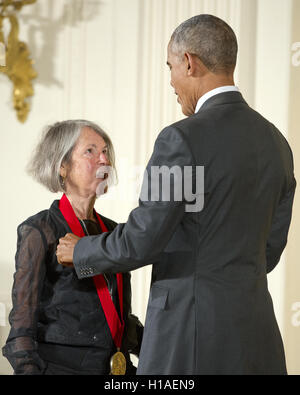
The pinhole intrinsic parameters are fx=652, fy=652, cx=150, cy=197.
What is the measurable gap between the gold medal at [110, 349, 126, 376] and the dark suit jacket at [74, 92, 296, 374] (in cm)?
22

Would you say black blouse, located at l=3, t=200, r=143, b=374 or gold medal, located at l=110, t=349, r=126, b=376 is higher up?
black blouse, located at l=3, t=200, r=143, b=374

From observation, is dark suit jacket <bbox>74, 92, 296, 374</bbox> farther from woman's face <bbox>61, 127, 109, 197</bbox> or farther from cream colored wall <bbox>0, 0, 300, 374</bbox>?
cream colored wall <bbox>0, 0, 300, 374</bbox>

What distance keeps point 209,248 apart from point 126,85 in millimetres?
3048

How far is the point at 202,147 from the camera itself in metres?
2.00

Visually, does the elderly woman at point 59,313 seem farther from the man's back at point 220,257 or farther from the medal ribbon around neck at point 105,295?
the man's back at point 220,257

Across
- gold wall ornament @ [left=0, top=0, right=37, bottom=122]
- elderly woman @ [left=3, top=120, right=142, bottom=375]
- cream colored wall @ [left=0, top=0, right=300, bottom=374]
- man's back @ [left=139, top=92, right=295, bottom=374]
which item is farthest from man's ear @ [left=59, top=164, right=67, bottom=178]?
gold wall ornament @ [left=0, top=0, right=37, bottom=122]

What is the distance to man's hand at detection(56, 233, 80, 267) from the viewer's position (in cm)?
222

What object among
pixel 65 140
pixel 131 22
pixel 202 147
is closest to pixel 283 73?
pixel 131 22

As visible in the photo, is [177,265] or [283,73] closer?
[177,265]

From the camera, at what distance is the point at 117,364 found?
237cm

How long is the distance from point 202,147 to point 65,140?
770mm

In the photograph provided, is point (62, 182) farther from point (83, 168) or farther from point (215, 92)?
point (215, 92)

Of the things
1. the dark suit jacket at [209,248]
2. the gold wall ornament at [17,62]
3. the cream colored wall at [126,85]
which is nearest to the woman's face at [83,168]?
the dark suit jacket at [209,248]

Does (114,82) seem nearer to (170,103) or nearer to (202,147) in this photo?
(170,103)
